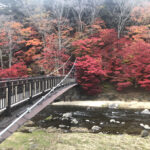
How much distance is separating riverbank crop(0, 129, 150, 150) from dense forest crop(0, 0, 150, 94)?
742 centimetres

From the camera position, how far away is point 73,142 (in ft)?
19.6

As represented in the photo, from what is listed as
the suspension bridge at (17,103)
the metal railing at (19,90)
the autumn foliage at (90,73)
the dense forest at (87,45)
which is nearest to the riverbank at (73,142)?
the suspension bridge at (17,103)

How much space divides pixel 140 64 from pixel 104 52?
13.4 ft

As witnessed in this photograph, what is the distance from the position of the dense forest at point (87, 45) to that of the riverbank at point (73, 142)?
24.4ft

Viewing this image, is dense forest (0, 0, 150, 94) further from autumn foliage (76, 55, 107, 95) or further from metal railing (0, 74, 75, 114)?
metal railing (0, 74, 75, 114)

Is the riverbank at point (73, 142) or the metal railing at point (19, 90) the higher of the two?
the metal railing at point (19, 90)

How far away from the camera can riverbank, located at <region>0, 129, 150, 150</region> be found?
18.3ft

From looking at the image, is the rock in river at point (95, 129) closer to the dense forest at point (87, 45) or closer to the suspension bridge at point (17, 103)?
the suspension bridge at point (17, 103)

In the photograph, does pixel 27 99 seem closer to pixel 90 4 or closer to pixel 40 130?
pixel 40 130

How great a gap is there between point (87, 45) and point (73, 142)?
11702 millimetres

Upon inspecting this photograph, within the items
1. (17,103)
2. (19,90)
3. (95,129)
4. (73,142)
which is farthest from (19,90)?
(95,129)

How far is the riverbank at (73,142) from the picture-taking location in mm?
5574

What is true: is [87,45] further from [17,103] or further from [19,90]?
[17,103]

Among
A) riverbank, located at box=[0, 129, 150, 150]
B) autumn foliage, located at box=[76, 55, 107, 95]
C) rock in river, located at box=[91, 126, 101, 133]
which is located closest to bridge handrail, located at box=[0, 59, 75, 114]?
riverbank, located at box=[0, 129, 150, 150]
